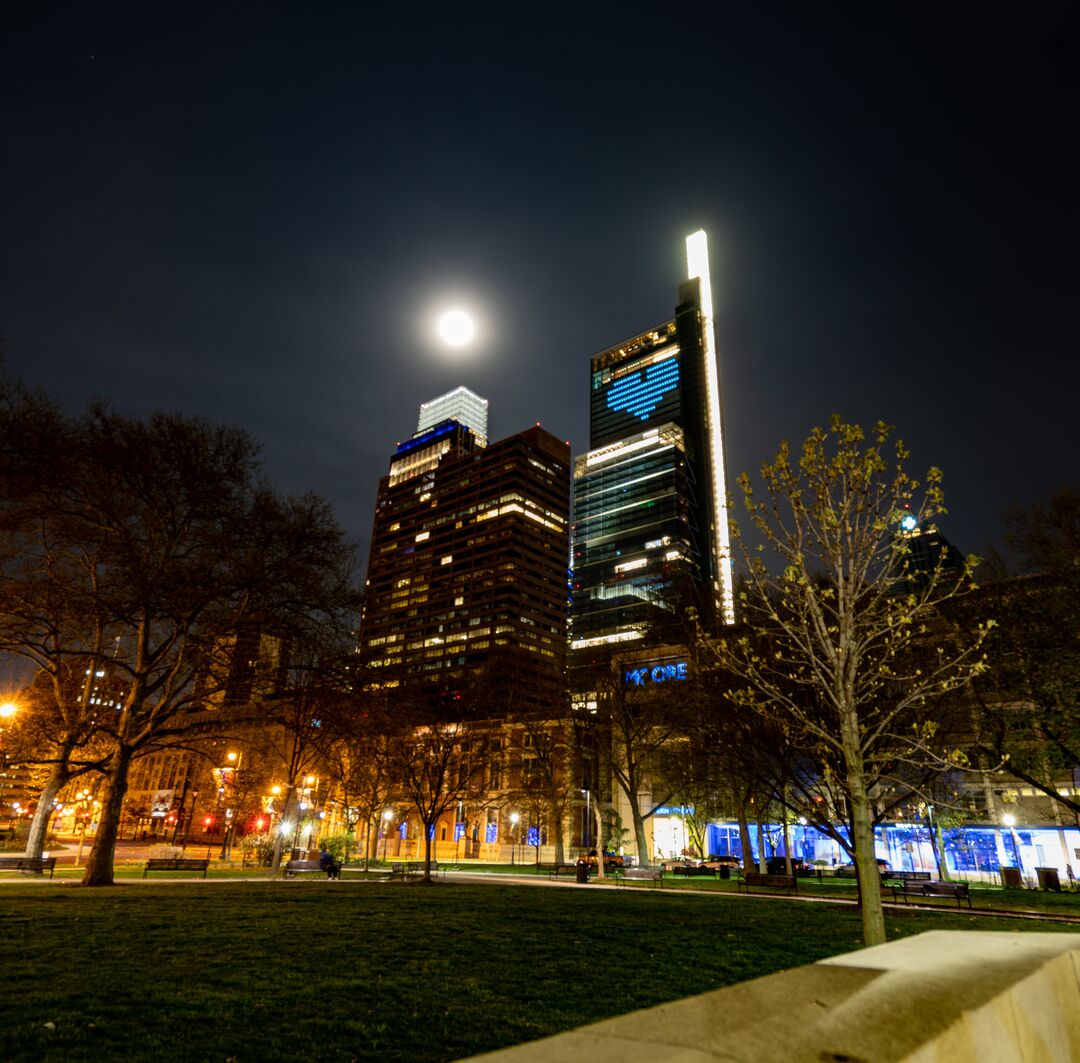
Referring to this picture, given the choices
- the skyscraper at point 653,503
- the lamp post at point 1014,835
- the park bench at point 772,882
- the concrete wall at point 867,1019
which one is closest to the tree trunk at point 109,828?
the concrete wall at point 867,1019

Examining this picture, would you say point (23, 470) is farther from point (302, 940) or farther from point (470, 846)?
point (470, 846)

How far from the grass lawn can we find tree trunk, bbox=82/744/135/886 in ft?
10.2

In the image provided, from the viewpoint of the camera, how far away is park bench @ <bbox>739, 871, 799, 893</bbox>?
29.9m

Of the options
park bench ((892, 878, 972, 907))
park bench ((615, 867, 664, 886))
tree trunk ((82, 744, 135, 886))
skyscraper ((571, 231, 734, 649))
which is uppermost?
skyscraper ((571, 231, 734, 649))

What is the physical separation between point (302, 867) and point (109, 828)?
14.9 m

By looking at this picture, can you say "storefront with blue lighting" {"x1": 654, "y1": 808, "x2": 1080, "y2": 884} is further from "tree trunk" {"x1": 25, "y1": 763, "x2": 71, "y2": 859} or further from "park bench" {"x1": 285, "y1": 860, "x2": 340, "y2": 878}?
"tree trunk" {"x1": 25, "y1": 763, "x2": 71, "y2": 859}

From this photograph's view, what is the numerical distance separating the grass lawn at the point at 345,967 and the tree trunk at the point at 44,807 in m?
7.48

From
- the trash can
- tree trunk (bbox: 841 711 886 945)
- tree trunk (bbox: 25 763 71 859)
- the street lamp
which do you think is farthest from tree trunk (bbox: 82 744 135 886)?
the street lamp

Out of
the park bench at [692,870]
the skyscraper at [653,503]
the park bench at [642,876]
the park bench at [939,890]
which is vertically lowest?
the park bench at [692,870]

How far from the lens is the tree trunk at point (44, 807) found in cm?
2561

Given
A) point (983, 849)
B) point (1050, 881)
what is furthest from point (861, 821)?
point (983, 849)

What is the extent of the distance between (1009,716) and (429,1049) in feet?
94.4

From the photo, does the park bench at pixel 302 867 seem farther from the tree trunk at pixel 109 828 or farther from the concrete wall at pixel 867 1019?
the concrete wall at pixel 867 1019

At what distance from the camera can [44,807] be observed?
2744 cm
